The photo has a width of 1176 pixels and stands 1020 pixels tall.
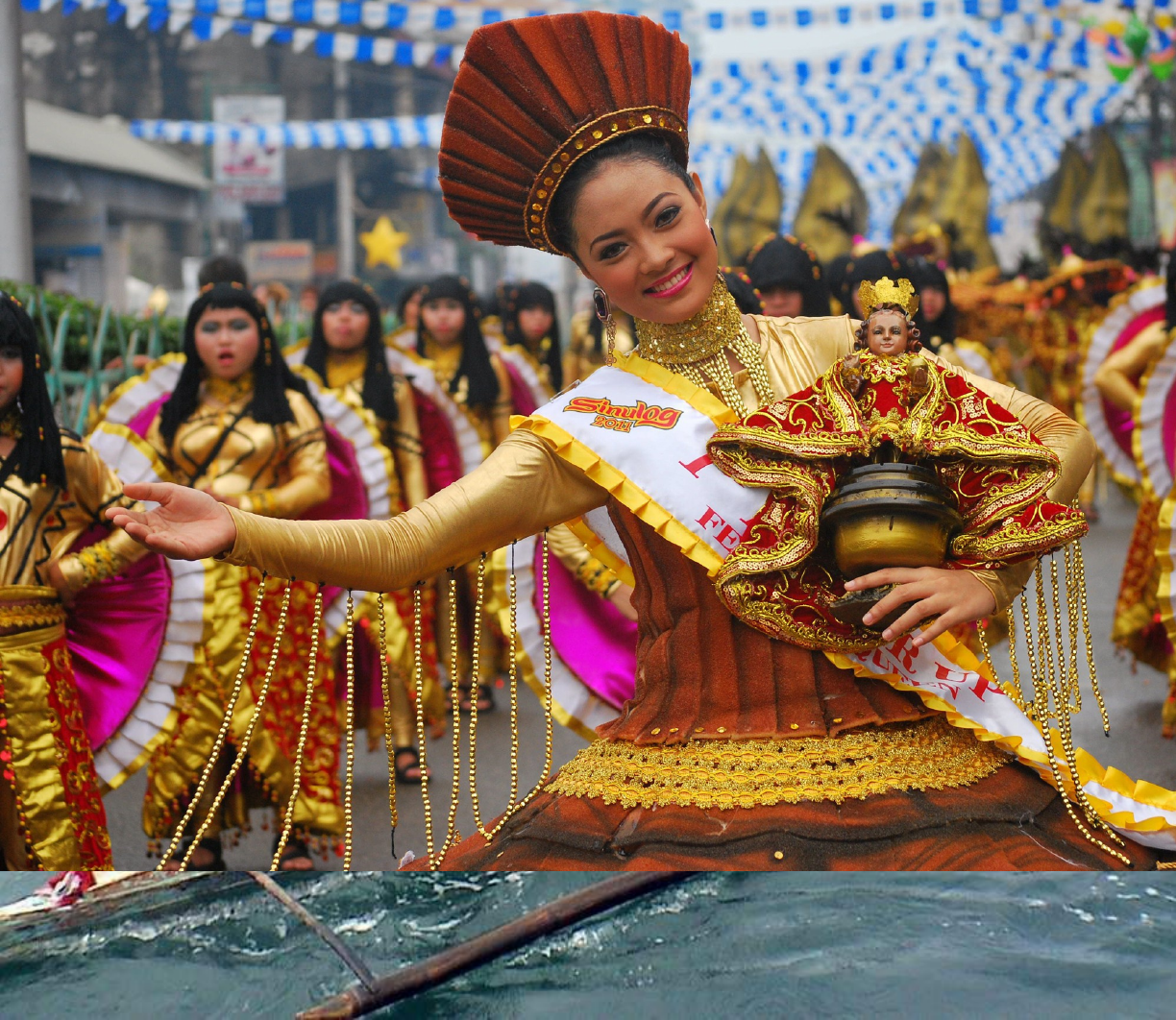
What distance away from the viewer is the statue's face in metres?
2.33

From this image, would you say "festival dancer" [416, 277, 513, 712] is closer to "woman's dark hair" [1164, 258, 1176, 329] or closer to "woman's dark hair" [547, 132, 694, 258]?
"woman's dark hair" [1164, 258, 1176, 329]

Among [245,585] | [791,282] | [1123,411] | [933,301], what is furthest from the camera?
[1123,411]

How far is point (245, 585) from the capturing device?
5188 millimetres

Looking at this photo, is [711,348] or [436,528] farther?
[711,348]

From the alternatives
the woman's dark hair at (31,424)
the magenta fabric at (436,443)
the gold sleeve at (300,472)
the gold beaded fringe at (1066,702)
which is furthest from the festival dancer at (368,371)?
the gold beaded fringe at (1066,702)

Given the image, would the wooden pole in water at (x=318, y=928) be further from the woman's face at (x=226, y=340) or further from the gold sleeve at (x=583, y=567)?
the woman's face at (x=226, y=340)

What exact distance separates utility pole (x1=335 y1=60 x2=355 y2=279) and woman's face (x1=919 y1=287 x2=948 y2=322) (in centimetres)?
3492

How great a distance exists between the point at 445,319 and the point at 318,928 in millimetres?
6786

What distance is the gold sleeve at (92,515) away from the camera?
415 cm

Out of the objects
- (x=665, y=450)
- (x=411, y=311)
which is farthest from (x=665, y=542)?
(x=411, y=311)

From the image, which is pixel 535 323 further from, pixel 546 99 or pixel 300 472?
pixel 546 99

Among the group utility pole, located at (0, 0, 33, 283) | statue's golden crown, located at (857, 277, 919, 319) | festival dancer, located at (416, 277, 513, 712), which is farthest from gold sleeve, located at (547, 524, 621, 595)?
utility pole, located at (0, 0, 33, 283)

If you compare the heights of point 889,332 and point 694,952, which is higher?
point 889,332

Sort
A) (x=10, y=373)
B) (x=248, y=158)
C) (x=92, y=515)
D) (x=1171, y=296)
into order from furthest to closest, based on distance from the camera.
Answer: (x=248, y=158) → (x=1171, y=296) → (x=92, y=515) → (x=10, y=373)
